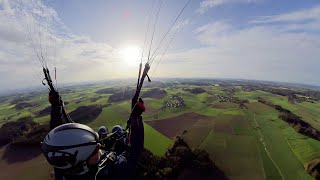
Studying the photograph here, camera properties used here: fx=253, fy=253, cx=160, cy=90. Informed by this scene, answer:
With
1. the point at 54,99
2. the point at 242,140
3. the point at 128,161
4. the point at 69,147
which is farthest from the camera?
the point at 242,140

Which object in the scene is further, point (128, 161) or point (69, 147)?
point (128, 161)

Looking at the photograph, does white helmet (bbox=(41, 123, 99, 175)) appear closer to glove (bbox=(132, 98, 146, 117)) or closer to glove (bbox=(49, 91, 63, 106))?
glove (bbox=(132, 98, 146, 117))

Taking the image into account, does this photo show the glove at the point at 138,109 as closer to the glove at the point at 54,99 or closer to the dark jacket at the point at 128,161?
the dark jacket at the point at 128,161

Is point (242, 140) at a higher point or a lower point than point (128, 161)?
lower

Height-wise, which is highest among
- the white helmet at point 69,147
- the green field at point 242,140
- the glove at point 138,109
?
the glove at point 138,109

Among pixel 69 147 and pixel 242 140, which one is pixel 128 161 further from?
pixel 242 140

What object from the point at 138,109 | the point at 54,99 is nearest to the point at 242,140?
the point at 138,109

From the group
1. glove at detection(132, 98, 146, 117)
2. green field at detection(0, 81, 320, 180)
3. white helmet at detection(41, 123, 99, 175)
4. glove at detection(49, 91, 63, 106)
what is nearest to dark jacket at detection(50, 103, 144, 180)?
glove at detection(132, 98, 146, 117)

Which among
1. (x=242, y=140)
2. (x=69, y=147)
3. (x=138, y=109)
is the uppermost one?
(x=138, y=109)

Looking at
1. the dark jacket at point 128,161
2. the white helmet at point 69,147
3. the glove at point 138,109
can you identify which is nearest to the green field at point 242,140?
the dark jacket at point 128,161

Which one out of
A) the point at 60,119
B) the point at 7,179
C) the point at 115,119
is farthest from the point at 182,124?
the point at 60,119
